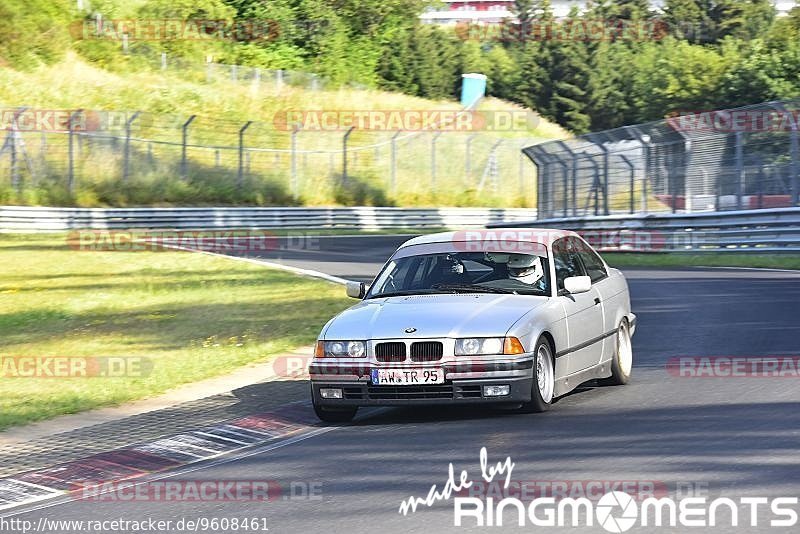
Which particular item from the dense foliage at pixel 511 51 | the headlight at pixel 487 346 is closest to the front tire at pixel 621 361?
the headlight at pixel 487 346

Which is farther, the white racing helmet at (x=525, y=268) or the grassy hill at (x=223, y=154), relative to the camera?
the grassy hill at (x=223, y=154)

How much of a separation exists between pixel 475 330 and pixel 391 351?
2.10 ft

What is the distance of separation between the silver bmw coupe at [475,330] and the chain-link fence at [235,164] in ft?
109

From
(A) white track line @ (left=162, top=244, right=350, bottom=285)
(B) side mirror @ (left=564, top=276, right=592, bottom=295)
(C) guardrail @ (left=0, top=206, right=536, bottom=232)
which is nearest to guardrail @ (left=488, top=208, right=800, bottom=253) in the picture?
(A) white track line @ (left=162, top=244, right=350, bottom=285)

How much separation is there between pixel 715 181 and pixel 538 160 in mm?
11286

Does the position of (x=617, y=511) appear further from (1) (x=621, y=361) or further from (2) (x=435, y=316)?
(1) (x=621, y=361)

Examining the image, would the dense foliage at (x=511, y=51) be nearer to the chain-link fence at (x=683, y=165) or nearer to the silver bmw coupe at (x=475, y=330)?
the chain-link fence at (x=683, y=165)

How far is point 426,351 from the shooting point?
9766mm

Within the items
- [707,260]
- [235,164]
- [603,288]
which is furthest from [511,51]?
[603,288]

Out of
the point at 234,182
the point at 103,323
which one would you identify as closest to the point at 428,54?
the point at 234,182

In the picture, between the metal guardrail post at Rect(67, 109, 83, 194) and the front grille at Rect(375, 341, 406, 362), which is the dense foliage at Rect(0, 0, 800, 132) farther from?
the front grille at Rect(375, 341, 406, 362)

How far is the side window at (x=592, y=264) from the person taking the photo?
11.9 m

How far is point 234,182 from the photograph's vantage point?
172ft

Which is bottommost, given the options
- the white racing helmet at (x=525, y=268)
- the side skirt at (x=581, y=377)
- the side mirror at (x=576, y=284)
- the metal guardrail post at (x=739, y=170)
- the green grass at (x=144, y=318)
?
the green grass at (x=144, y=318)
